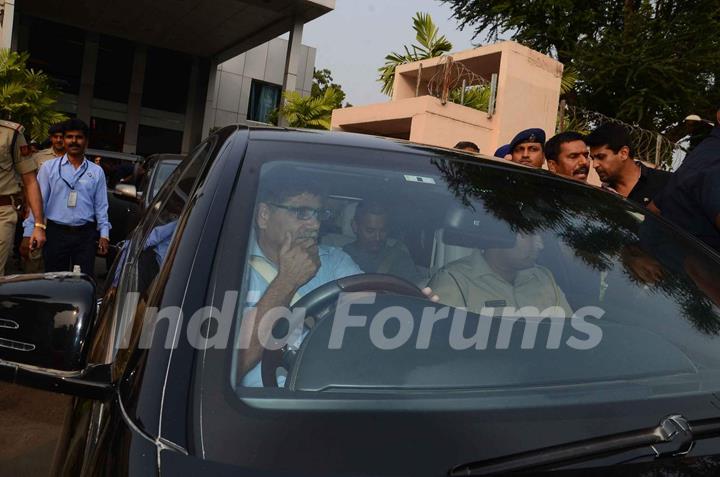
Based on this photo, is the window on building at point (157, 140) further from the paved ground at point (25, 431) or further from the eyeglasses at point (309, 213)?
the eyeglasses at point (309, 213)

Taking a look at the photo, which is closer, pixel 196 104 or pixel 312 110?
pixel 312 110

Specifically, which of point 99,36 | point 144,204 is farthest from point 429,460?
point 99,36

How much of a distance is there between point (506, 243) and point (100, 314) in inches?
45.7

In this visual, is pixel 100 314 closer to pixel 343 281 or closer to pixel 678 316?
pixel 343 281

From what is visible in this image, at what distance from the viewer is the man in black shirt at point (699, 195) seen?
2.89 meters

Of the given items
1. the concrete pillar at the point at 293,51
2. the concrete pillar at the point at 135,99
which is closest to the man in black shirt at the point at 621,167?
the concrete pillar at the point at 293,51

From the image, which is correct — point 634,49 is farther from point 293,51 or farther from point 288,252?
point 288,252

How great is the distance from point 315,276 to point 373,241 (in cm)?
18

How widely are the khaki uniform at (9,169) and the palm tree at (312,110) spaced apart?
13.5 metres

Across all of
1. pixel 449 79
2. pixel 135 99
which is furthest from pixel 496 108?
pixel 135 99

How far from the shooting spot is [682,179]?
3049 millimetres

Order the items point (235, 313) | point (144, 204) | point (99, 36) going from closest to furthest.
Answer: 1. point (235, 313)
2. point (144, 204)
3. point (99, 36)

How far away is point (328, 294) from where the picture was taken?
159cm

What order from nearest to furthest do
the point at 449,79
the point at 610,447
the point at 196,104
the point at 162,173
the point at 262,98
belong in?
the point at 610,447
the point at 162,173
the point at 449,79
the point at 196,104
the point at 262,98
